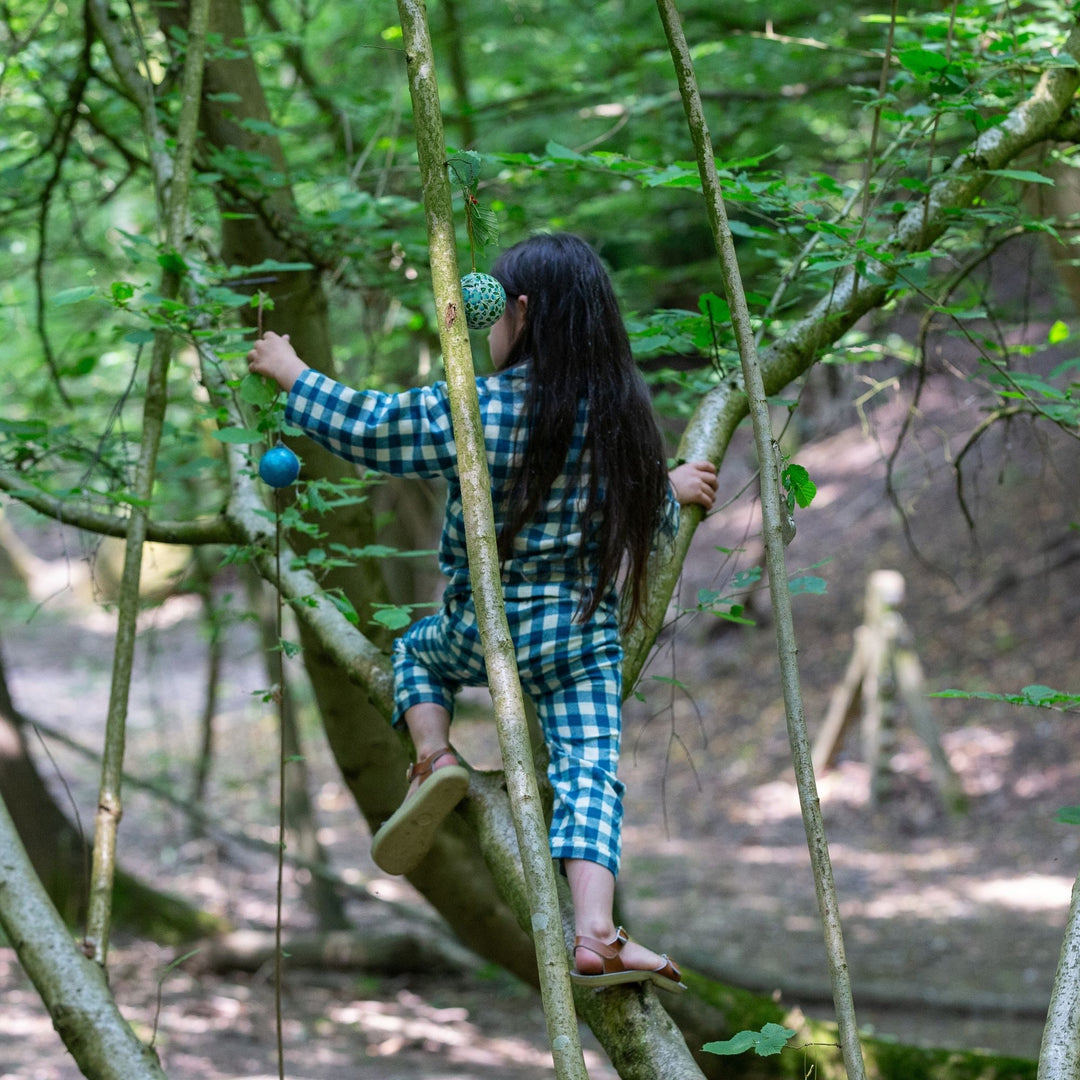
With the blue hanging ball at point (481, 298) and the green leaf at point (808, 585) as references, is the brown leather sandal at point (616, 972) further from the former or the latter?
the blue hanging ball at point (481, 298)

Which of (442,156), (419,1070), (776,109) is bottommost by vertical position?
(419,1070)

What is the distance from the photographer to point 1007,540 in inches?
391

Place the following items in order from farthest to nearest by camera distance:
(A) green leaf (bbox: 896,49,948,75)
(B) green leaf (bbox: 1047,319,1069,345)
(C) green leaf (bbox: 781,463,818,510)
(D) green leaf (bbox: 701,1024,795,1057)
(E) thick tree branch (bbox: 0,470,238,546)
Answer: (B) green leaf (bbox: 1047,319,1069,345) → (E) thick tree branch (bbox: 0,470,238,546) → (A) green leaf (bbox: 896,49,948,75) → (C) green leaf (bbox: 781,463,818,510) → (D) green leaf (bbox: 701,1024,795,1057)

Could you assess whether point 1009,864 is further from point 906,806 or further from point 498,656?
point 498,656

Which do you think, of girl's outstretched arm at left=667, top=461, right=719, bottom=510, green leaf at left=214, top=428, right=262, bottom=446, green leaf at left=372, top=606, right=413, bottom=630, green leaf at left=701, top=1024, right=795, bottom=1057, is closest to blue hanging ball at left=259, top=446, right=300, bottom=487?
green leaf at left=214, top=428, right=262, bottom=446

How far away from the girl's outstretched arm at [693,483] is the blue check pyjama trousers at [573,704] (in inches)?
13.6

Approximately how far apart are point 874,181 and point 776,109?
2.93 m

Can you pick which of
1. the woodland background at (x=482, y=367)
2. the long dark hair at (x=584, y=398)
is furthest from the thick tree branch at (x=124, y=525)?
the long dark hair at (x=584, y=398)

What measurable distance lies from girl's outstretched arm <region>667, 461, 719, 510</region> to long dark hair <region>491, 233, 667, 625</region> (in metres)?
0.20

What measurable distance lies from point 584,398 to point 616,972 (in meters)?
0.93

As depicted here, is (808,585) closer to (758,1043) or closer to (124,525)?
(758,1043)

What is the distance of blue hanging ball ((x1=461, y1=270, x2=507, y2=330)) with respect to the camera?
161 cm

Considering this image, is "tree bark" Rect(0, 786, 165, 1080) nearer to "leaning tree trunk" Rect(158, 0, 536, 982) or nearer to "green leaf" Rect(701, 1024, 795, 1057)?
"green leaf" Rect(701, 1024, 795, 1057)

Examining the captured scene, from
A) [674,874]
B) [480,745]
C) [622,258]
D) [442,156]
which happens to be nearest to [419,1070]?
[674,874]
